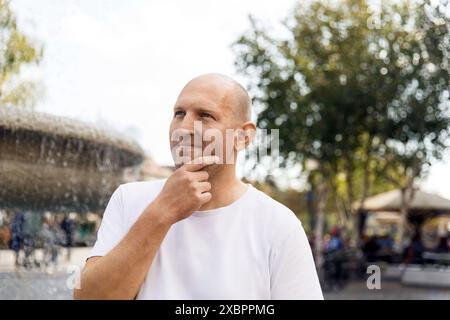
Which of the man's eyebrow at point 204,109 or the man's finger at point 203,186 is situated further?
the man's eyebrow at point 204,109

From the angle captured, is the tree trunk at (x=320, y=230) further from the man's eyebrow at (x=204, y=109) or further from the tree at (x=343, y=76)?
the man's eyebrow at (x=204, y=109)

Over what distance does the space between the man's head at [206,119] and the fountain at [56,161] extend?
439cm

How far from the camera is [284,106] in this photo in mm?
17953

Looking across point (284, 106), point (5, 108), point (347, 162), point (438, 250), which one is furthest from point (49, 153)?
point (438, 250)

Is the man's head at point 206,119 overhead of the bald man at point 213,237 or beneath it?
overhead

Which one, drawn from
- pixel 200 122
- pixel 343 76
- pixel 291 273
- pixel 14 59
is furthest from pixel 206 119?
pixel 343 76

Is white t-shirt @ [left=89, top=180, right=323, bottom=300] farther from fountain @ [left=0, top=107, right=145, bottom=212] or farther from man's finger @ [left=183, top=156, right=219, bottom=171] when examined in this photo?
fountain @ [left=0, top=107, right=145, bottom=212]

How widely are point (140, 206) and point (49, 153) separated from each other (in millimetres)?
5053

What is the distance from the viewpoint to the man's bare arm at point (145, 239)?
1.27 meters

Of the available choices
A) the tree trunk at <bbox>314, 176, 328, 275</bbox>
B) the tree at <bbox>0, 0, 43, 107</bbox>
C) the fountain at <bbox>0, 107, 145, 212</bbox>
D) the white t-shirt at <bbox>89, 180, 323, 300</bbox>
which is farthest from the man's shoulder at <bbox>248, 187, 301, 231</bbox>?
the tree trunk at <bbox>314, 176, 328, 275</bbox>

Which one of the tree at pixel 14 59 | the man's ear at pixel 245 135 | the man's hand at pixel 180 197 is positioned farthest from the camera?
the tree at pixel 14 59

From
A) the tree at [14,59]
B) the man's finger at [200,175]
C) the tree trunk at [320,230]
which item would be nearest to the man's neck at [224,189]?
the man's finger at [200,175]

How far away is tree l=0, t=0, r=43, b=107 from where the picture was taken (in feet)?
21.7

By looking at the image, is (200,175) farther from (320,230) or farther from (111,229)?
(320,230)
